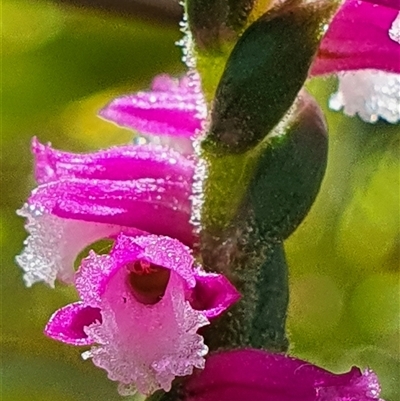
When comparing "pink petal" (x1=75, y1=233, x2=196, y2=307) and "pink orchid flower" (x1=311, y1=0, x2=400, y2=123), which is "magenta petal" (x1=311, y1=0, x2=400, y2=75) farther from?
"pink petal" (x1=75, y1=233, x2=196, y2=307)

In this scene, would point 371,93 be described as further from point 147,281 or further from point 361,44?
point 147,281

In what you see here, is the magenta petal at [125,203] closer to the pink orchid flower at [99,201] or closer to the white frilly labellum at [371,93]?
the pink orchid flower at [99,201]

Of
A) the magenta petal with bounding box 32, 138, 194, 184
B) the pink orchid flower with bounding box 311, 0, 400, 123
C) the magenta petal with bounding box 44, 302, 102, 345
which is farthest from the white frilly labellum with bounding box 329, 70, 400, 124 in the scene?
the magenta petal with bounding box 44, 302, 102, 345

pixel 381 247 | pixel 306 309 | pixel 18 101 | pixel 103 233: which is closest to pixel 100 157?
pixel 103 233

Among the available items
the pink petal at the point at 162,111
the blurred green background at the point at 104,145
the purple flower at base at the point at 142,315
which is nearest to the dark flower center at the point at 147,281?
the purple flower at base at the point at 142,315

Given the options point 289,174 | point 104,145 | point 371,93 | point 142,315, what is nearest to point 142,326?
point 142,315

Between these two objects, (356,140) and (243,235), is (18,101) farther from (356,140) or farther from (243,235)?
(243,235)

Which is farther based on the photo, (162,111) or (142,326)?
(162,111)
